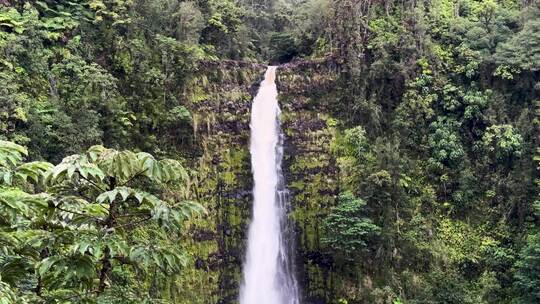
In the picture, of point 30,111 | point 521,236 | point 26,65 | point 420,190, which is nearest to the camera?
point 30,111

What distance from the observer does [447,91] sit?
21.9 m

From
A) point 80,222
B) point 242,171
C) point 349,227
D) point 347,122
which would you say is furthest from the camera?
point 347,122

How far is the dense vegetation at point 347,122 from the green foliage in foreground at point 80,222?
1282 centimetres

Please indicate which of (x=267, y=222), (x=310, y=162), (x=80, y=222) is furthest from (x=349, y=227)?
(x=80, y=222)

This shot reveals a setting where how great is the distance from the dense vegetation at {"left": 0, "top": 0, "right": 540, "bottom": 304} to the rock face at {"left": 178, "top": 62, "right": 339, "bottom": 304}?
0.07 metres

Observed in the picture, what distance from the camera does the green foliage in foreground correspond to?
311cm

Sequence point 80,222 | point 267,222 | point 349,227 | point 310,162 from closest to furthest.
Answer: point 80,222 → point 349,227 → point 267,222 → point 310,162

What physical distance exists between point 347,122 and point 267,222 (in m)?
5.60

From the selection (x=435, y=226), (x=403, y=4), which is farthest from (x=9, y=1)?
(x=435, y=226)

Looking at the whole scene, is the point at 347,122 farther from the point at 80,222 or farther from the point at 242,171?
the point at 80,222

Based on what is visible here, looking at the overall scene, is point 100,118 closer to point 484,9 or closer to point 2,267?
point 2,267

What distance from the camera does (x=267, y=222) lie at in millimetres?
20922

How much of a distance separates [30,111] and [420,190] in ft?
48.3

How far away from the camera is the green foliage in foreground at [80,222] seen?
123 inches
